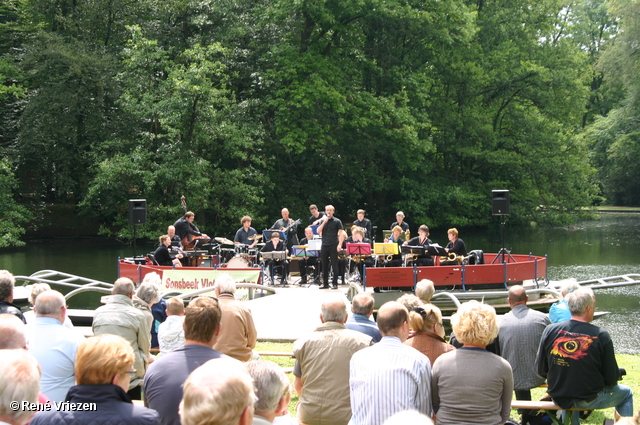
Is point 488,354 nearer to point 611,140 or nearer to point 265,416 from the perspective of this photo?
point 265,416

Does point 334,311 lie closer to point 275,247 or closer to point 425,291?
point 425,291

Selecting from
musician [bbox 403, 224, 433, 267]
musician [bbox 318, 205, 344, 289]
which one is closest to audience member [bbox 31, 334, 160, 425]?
musician [bbox 318, 205, 344, 289]

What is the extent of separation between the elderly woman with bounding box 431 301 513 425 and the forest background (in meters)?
24.0

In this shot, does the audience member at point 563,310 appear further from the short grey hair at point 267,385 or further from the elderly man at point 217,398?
the elderly man at point 217,398

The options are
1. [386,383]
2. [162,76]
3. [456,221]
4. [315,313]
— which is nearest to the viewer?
[386,383]

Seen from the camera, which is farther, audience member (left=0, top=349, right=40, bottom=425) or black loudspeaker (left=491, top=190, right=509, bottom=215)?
black loudspeaker (left=491, top=190, right=509, bottom=215)

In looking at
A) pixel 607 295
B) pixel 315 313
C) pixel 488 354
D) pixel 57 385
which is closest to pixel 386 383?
pixel 488 354

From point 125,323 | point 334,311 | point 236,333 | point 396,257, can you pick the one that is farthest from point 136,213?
point 334,311

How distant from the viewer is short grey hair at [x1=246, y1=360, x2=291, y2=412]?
3074 millimetres

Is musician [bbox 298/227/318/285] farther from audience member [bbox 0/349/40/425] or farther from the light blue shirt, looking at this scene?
audience member [bbox 0/349/40/425]

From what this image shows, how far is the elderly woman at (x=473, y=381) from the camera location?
4.01 metres

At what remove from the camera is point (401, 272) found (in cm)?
1380

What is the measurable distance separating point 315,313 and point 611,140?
4831cm

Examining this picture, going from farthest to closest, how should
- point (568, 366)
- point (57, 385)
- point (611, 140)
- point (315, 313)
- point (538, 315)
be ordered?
point (611, 140) < point (315, 313) < point (538, 315) < point (568, 366) < point (57, 385)
